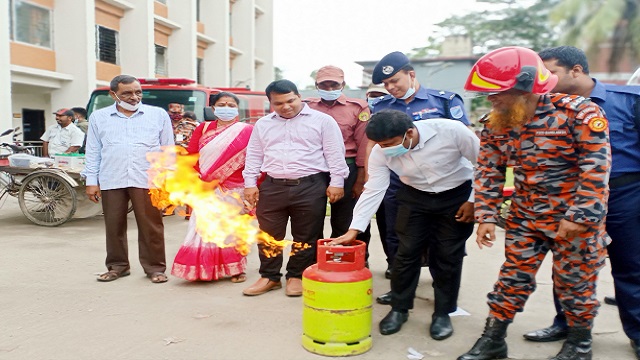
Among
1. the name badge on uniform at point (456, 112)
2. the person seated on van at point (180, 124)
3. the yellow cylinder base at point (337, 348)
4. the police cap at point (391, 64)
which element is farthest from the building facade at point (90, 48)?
the yellow cylinder base at point (337, 348)

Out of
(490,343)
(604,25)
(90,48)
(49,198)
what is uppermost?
(604,25)

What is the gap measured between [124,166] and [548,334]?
3698 mm

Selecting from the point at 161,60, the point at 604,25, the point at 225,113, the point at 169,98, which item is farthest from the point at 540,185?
the point at 604,25

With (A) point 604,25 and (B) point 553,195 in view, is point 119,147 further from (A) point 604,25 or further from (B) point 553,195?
(A) point 604,25

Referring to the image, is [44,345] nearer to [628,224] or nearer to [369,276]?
[369,276]

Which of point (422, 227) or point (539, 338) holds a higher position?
point (422, 227)

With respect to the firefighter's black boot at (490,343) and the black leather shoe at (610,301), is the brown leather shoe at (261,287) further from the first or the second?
the black leather shoe at (610,301)

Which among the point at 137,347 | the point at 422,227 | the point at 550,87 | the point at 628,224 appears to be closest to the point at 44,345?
the point at 137,347

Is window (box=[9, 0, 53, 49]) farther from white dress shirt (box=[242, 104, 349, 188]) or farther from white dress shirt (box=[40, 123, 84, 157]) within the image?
white dress shirt (box=[242, 104, 349, 188])

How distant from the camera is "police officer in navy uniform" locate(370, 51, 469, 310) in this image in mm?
4230

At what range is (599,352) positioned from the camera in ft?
11.3

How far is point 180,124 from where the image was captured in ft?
27.1

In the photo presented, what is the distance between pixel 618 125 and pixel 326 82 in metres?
2.48

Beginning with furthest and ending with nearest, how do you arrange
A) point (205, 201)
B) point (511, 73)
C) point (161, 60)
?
point (161, 60), point (205, 201), point (511, 73)
